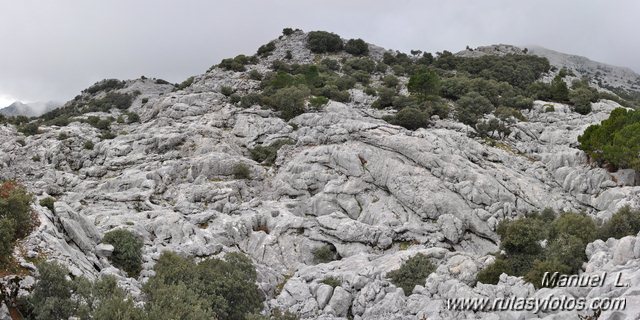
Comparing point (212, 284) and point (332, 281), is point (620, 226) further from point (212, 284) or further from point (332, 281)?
point (212, 284)

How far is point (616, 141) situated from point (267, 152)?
114ft

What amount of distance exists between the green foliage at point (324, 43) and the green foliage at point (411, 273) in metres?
77.9

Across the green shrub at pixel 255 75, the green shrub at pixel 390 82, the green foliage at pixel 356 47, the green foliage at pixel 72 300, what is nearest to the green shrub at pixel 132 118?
the green shrub at pixel 255 75

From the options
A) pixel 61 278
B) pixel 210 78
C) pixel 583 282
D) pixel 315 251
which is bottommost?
pixel 315 251

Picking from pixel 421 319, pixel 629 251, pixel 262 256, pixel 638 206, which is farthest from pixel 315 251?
pixel 638 206

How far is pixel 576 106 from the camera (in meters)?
63.4

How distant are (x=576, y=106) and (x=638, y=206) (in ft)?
112

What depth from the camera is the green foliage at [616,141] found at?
136ft

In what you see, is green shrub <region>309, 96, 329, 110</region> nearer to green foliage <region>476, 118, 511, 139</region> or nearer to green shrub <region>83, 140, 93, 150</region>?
green foliage <region>476, 118, 511, 139</region>

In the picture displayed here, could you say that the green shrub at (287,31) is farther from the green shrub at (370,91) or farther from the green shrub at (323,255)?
the green shrub at (323,255)

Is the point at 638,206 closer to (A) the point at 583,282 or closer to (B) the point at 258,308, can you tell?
(A) the point at 583,282

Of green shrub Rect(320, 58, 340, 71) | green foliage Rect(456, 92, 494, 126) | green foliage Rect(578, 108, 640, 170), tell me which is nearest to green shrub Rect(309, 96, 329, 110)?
green foliage Rect(456, 92, 494, 126)

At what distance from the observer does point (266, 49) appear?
321 feet

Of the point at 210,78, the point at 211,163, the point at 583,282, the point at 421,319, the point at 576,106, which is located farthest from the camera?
the point at 210,78
